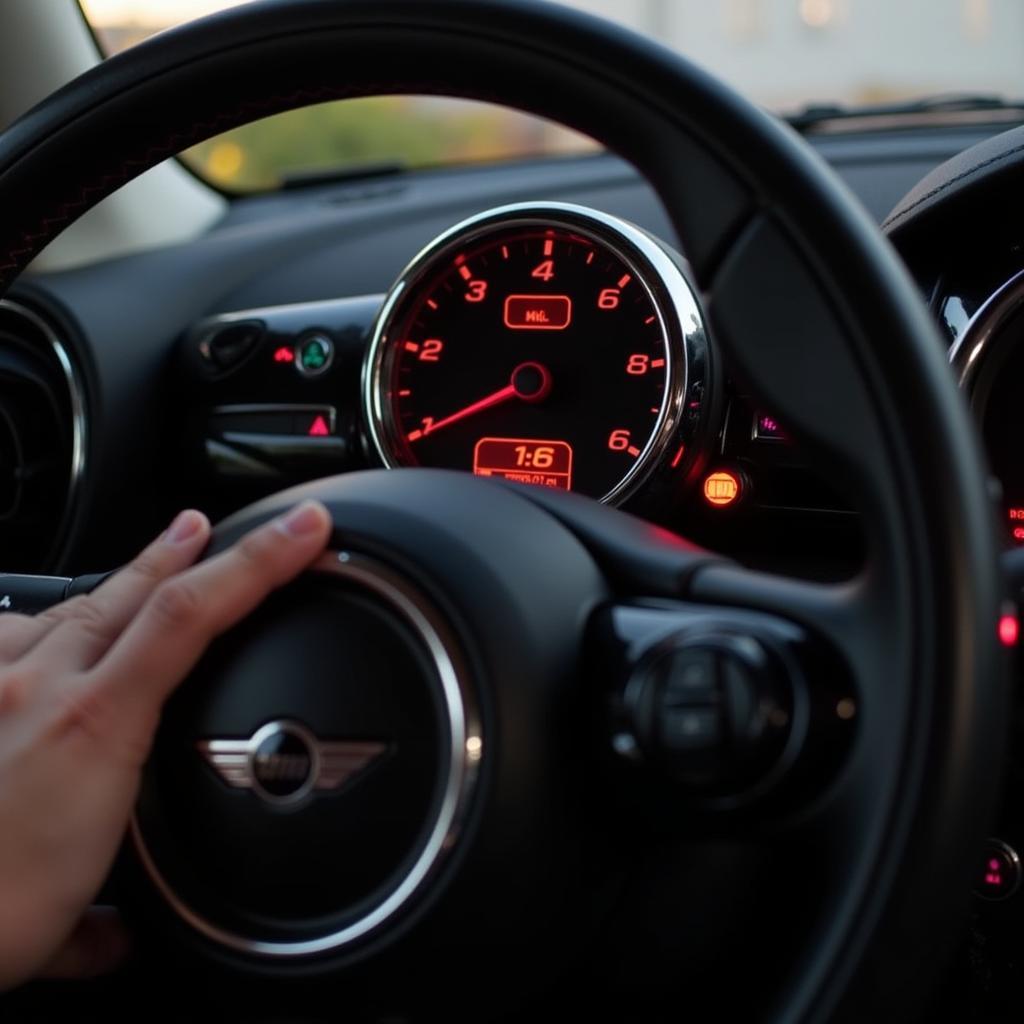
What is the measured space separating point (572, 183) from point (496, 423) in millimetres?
765

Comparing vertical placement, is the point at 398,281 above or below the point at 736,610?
above

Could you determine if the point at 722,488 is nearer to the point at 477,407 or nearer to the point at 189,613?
the point at 477,407

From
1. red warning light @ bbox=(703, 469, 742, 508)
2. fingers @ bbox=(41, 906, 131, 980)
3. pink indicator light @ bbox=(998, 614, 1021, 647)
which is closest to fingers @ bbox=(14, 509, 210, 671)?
fingers @ bbox=(41, 906, 131, 980)

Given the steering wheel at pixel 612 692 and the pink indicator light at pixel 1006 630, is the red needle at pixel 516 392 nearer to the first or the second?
the steering wheel at pixel 612 692

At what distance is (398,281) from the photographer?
1.99 meters

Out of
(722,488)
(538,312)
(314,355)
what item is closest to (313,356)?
(314,355)

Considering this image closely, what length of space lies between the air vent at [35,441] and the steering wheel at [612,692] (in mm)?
1287

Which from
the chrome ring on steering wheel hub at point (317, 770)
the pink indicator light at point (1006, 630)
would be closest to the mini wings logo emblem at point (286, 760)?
the chrome ring on steering wheel hub at point (317, 770)

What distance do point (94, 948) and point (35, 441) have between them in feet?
4.50

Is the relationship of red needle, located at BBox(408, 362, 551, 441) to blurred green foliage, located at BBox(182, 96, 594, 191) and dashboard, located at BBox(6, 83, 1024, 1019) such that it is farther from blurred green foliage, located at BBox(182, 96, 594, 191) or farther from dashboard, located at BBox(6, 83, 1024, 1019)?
blurred green foliage, located at BBox(182, 96, 594, 191)

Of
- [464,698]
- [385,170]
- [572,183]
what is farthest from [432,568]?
[385,170]

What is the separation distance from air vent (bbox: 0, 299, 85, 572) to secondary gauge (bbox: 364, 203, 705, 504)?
526mm

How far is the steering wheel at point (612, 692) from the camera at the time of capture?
756 mm

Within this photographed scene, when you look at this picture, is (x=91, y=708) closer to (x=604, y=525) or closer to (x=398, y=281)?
(x=604, y=525)
